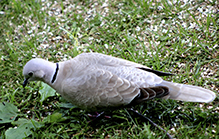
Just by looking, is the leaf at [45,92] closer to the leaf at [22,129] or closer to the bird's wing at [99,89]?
the leaf at [22,129]

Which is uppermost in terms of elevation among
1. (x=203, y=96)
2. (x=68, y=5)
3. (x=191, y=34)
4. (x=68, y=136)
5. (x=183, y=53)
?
(x=68, y=5)

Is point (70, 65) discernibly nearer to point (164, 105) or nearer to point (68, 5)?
point (164, 105)

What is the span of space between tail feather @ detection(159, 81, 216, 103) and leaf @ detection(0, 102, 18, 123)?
214 cm

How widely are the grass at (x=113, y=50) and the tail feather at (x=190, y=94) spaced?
0.97ft

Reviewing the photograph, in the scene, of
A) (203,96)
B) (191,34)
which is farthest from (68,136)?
(191,34)

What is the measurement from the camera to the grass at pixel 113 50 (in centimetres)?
316

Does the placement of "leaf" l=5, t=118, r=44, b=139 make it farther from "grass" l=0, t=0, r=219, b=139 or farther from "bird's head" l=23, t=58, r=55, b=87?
"bird's head" l=23, t=58, r=55, b=87

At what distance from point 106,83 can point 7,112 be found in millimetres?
1552

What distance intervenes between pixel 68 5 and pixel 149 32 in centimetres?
185

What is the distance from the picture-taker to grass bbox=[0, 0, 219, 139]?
124 inches

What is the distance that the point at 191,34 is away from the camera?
3.92 meters

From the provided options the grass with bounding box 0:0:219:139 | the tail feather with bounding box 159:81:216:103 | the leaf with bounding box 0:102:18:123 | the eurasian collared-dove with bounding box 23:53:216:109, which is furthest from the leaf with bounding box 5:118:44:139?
the tail feather with bounding box 159:81:216:103

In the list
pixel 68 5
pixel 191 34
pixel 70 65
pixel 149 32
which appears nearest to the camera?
pixel 70 65

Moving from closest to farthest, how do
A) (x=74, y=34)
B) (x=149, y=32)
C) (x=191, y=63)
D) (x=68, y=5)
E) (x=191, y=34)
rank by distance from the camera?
(x=191, y=63) < (x=191, y=34) < (x=149, y=32) < (x=74, y=34) < (x=68, y=5)
